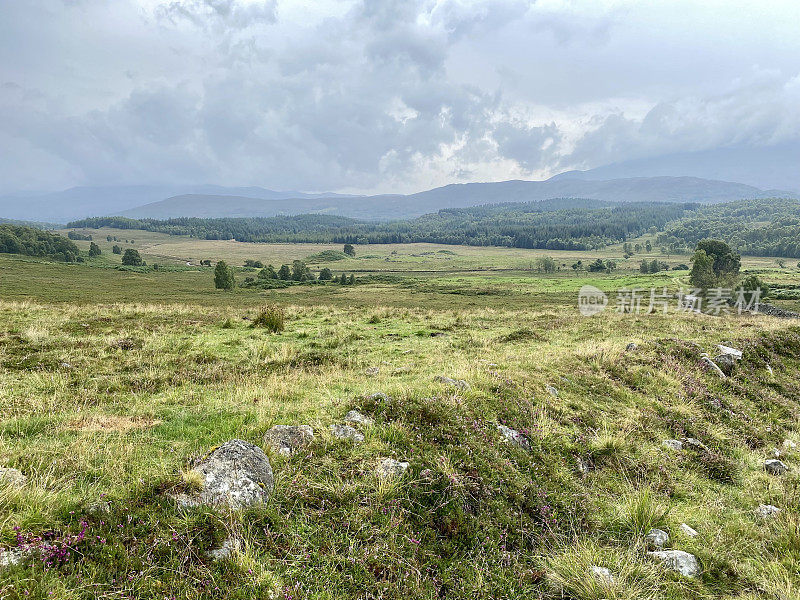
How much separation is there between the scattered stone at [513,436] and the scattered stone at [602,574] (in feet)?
8.48

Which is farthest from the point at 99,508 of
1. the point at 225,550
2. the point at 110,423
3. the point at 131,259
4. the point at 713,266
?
the point at 131,259

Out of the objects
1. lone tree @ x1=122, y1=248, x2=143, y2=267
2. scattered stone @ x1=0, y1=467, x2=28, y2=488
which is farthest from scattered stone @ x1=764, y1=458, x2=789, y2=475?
lone tree @ x1=122, y1=248, x2=143, y2=267

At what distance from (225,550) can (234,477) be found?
41.6 inches

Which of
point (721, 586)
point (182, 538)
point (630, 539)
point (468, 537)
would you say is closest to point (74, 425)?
point (182, 538)

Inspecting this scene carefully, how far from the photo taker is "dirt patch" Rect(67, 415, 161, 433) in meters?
6.89

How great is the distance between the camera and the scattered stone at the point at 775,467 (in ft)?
27.3

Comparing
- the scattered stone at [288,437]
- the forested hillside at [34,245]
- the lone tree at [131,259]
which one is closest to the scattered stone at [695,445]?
the scattered stone at [288,437]

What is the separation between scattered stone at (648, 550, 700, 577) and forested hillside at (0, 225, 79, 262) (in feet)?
579

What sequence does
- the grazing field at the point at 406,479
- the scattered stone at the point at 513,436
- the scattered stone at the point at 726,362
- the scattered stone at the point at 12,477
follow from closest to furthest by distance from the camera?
1. the grazing field at the point at 406,479
2. the scattered stone at the point at 12,477
3. the scattered stone at the point at 513,436
4. the scattered stone at the point at 726,362

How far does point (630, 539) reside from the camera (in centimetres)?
563

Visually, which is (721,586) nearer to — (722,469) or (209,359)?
(722,469)

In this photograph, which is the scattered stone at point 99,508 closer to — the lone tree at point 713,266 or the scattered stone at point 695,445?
the scattered stone at point 695,445

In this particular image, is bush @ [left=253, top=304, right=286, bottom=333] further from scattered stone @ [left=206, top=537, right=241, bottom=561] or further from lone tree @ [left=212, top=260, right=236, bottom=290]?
lone tree @ [left=212, top=260, right=236, bottom=290]

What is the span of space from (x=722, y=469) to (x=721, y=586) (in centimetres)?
430
